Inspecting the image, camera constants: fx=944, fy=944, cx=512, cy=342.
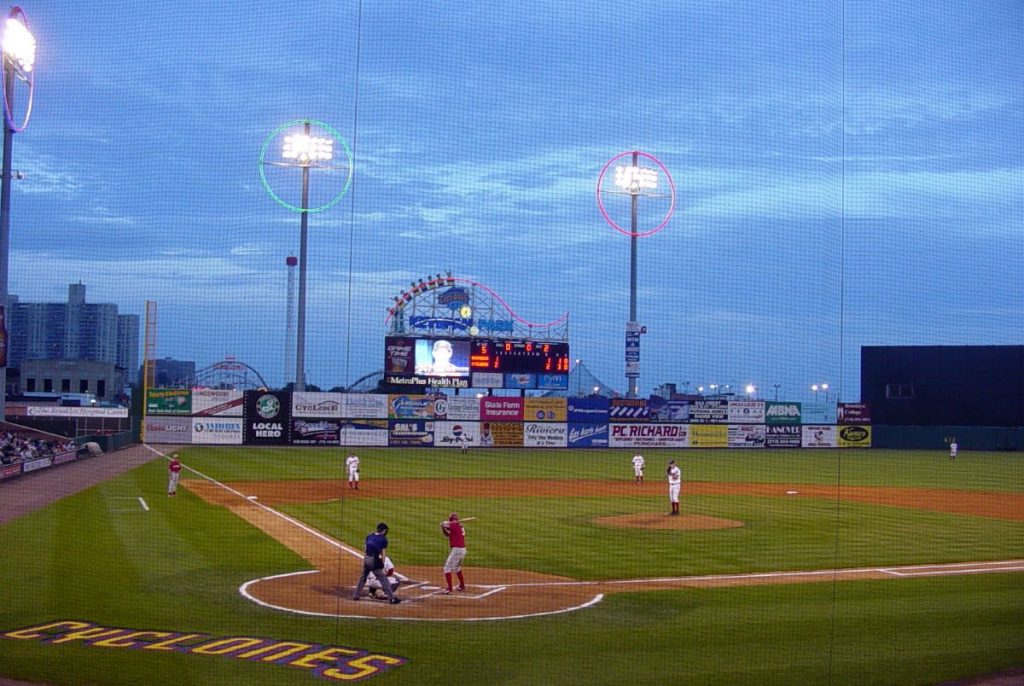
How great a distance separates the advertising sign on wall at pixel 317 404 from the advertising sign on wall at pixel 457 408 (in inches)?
170

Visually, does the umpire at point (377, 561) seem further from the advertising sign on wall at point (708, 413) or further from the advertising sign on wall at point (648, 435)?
the advertising sign on wall at point (708, 413)

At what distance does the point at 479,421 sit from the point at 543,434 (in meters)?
3.21

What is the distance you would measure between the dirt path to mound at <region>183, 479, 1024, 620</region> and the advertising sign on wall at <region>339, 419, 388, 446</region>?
13.1 metres

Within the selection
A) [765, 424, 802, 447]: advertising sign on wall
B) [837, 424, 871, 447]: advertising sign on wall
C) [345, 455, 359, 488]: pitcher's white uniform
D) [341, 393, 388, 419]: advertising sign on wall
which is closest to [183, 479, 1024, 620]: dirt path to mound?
[345, 455, 359, 488]: pitcher's white uniform

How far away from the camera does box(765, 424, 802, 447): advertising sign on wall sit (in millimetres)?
45969

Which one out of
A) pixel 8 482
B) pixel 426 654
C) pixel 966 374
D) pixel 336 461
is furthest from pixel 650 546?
pixel 966 374

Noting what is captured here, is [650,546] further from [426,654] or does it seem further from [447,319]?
[447,319]

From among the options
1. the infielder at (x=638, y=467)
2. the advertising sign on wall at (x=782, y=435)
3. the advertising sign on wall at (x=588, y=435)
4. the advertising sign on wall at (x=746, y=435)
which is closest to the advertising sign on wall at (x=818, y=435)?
the advertising sign on wall at (x=782, y=435)

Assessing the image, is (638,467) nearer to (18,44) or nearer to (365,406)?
(365,406)

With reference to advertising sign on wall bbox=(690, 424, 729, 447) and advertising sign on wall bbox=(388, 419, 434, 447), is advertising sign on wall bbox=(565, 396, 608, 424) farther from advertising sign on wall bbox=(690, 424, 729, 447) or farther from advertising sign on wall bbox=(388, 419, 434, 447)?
advertising sign on wall bbox=(388, 419, 434, 447)

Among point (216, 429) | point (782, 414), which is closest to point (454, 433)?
point (216, 429)

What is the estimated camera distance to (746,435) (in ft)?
151

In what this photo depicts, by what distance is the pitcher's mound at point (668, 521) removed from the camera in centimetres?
1869

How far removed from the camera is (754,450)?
1813 inches
